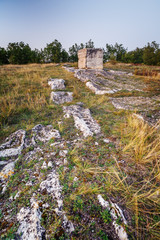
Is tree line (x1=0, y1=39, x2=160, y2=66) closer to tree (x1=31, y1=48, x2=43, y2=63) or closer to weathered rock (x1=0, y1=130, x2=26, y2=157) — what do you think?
tree (x1=31, y1=48, x2=43, y2=63)

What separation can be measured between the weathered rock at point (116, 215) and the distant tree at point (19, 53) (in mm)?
39692

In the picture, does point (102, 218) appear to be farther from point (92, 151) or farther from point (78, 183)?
point (92, 151)

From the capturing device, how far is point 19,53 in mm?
33188

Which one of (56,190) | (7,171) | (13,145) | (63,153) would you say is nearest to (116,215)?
(56,190)

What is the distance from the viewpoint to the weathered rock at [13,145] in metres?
2.60

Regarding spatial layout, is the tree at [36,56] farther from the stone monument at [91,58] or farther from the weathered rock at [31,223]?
the weathered rock at [31,223]

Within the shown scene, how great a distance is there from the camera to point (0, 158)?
250 centimetres

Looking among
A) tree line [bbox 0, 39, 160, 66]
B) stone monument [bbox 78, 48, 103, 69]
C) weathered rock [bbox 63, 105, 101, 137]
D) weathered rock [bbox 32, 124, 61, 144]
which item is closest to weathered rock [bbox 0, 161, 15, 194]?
weathered rock [bbox 32, 124, 61, 144]

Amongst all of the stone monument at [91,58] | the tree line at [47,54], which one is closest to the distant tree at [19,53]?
the tree line at [47,54]

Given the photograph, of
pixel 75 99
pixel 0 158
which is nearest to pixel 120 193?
pixel 0 158

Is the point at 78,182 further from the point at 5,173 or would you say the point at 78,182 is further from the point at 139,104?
the point at 139,104

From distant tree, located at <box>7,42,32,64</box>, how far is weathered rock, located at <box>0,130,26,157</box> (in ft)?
Answer: 122

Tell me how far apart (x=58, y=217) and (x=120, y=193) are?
95 cm

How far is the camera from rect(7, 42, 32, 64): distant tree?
32.1 meters
